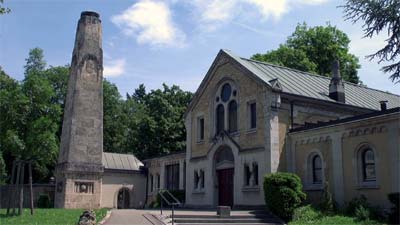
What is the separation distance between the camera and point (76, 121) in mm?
28469

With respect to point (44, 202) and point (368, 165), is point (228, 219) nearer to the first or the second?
point (368, 165)

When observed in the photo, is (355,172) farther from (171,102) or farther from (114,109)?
(114,109)

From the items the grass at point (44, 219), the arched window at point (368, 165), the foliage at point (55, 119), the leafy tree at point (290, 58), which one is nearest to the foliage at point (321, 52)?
the leafy tree at point (290, 58)

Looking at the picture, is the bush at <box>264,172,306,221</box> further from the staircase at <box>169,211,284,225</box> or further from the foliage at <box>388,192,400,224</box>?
the foliage at <box>388,192,400,224</box>

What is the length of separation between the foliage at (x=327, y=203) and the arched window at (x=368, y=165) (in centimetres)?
173

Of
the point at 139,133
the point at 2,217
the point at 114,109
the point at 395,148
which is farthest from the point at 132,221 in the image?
the point at 114,109

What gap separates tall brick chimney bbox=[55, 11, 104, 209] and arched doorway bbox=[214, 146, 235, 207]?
7186 mm

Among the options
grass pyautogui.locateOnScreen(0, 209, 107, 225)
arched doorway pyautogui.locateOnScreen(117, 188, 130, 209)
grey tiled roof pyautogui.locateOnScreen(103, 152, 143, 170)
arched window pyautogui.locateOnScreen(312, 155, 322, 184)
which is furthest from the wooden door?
arched doorway pyautogui.locateOnScreen(117, 188, 130, 209)

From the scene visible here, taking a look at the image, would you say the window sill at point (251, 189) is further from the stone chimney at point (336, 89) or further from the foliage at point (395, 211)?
the foliage at point (395, 211)

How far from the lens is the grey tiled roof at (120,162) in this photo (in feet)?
130

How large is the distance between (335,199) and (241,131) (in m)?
7.03

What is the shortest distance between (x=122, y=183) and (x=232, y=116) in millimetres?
14936

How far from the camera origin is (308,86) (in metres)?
29.2

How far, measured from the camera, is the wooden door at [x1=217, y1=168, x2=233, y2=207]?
2780cm
